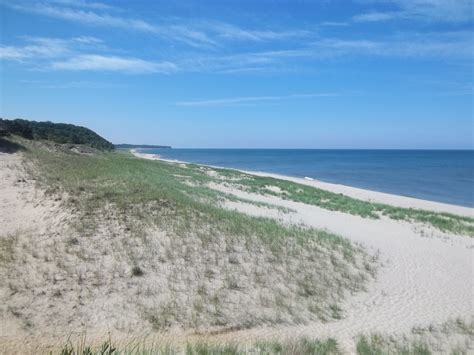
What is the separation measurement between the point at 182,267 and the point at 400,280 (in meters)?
6.60

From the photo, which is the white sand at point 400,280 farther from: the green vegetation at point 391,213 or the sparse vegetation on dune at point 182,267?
the green vegetation at point 391,213

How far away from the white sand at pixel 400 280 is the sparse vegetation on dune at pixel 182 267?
0.45m

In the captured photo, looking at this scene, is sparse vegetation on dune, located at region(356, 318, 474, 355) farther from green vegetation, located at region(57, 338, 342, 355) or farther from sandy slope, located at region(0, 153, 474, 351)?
green vegetation, located at region(57, 338, 342, 355)

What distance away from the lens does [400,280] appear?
1233 cm

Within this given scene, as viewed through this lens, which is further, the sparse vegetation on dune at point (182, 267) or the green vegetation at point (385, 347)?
the sparse vegetation on dune at point (182, 267)

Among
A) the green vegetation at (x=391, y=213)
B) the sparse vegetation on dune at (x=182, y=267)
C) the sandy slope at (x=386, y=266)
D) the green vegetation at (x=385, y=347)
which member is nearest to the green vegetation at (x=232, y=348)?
the green vegetation at (x=385, y=347)

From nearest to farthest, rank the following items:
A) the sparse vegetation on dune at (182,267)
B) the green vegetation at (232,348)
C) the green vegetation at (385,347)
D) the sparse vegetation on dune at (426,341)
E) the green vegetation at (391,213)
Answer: the green vegetation at (232,348)
the green vegetation at (385,347)
the sparse vegetation on dune at (426,341)
the sparse vegetation on dune at (182,267)
the green vegetation at (391,213)

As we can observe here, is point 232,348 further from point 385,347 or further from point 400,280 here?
point 400,280

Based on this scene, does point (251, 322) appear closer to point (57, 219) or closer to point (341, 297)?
point (341, 297)

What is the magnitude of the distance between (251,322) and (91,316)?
3191 millimetres

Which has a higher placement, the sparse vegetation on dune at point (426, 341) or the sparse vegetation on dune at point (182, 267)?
the sparse vegetation on dune at point (182, 267)

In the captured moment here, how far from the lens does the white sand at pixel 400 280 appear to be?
29.0 ft

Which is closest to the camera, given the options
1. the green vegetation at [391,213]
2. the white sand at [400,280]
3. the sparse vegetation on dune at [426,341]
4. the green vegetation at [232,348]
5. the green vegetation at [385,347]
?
the green vegetation at [232,348]

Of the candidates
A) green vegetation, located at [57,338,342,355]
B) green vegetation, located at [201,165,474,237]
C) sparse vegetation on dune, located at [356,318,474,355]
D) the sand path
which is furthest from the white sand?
green vegetation, located at [201,165,474,237]
